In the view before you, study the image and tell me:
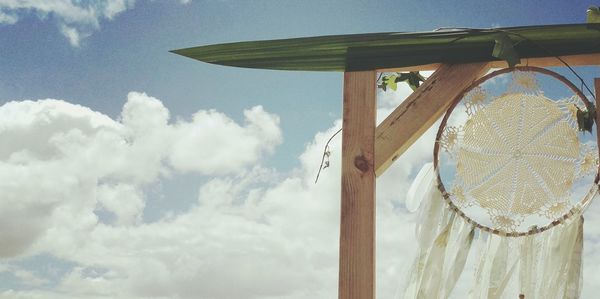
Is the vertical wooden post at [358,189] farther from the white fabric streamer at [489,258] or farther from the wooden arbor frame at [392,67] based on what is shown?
the white fabric streamer at [489,258]

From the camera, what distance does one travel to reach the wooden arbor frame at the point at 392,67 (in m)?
2.07

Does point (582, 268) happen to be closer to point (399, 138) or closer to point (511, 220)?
point (511, 220)

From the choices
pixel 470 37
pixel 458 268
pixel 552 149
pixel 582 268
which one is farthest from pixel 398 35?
pixel 582 268

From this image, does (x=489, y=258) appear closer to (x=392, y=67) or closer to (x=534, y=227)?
(x=534, y=227)

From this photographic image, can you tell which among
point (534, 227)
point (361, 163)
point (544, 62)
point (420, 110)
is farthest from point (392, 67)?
point (534, 227)

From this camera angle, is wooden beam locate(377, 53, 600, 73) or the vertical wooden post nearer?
the vertical wooden post

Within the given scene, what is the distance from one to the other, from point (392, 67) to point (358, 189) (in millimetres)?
438

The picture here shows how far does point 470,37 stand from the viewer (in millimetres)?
2145

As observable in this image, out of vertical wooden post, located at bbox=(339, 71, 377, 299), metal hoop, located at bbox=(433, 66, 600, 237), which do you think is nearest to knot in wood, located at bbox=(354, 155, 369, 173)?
vertical wooden post, located at bbox=(339, 71, 377, 299)

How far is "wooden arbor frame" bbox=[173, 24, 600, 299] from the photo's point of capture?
2072mm

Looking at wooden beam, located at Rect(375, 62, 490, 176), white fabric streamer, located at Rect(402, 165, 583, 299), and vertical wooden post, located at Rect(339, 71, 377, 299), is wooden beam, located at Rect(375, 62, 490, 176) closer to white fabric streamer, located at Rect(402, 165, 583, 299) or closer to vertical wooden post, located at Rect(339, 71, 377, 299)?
vertical wooden post, located at Rect(339, 71, 377, 299)

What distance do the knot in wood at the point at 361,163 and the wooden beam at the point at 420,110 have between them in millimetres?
39

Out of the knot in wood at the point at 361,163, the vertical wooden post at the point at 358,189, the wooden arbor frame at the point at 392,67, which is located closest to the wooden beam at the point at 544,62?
the wooden arbor frame at the point at 392,67

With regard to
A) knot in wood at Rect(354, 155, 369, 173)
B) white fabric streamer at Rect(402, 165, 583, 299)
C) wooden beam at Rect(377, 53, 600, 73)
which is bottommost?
white fabric streamer at Rect(402, 165, 583, 299)
